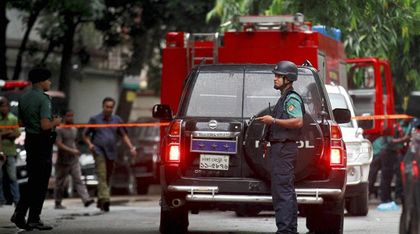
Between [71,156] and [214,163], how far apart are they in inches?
325

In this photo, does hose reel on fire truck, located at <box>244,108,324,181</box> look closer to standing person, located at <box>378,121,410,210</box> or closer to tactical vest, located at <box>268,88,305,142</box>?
tactical vest, located at <box>268,88,305,142</box>

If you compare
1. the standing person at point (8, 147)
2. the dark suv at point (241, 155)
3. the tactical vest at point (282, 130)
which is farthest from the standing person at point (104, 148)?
the tactical vest at point (282, 130)

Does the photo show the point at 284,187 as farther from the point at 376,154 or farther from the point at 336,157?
the point at 376,154

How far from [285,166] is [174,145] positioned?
4.36ft

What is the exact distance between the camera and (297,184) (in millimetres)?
11766

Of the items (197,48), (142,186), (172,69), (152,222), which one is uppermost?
(197,48)

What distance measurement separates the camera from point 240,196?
38.6ft

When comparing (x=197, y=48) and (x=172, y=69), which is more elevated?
(x=197, y=48)

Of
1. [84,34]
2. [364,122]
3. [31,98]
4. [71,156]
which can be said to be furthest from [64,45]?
[31,98]

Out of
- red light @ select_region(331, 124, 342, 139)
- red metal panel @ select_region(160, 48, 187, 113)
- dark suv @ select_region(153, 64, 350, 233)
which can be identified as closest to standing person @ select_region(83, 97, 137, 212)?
red metal panel @ select_region(160, 48, 187, 113)

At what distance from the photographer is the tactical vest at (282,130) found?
11.3m

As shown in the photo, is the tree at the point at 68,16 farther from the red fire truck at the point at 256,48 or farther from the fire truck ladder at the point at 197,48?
the fire truck ladder at the point at 197,48

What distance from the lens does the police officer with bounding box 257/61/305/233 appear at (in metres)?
11.2

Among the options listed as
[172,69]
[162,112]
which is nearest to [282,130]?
[162,112]
